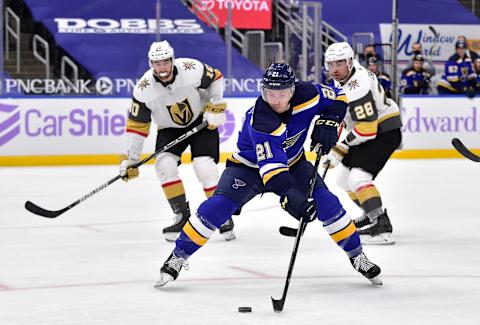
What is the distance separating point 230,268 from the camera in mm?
4922

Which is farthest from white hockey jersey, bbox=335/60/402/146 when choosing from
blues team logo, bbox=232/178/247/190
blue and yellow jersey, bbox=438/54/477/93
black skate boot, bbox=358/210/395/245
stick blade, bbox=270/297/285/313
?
blue and yellow jersey, bbox=438/54/477/93

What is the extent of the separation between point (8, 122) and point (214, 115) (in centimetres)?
523

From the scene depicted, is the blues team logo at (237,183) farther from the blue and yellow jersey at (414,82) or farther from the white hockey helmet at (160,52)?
the blue and yellow jersey at (414,82)

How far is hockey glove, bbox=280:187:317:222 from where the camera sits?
386cm

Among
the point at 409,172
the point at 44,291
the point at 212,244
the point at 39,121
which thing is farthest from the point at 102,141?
the point at 44,291

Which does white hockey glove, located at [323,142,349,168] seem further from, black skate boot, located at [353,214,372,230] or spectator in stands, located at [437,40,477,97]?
spectator in stands, located at [437,40,477,97]

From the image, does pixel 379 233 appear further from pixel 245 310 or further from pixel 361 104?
pixel 245 310

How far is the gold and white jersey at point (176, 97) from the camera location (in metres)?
5.96

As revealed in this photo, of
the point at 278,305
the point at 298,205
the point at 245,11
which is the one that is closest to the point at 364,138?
the point at 298,205

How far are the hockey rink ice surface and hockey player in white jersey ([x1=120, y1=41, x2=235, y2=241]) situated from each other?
12.2 inches

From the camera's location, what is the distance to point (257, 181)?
4.39 metres

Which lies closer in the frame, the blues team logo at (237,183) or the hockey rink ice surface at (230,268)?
the hockey rink ice surface at (230,268)

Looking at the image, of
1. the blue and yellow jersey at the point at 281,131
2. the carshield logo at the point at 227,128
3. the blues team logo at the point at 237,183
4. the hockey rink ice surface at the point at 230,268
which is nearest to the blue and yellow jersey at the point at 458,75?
the carshield logo at the point at 227,128

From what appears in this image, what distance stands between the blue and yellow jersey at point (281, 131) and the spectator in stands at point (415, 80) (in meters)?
8.57
